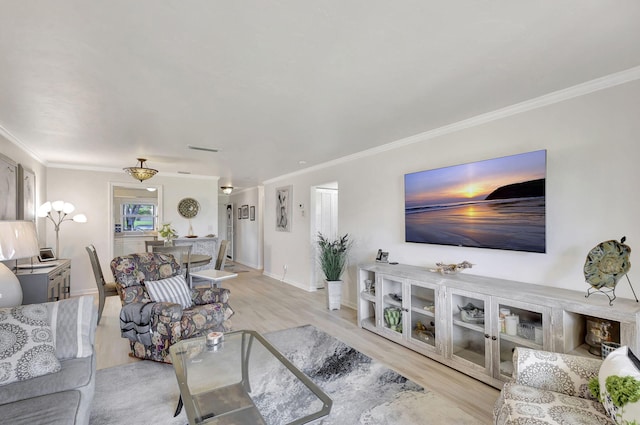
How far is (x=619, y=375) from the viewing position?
129cm

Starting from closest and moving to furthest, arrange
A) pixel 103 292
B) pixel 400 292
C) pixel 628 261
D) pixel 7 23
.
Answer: pixel 7 23 < pixel 628 261 < pixel 400 292 < pixel 103 292

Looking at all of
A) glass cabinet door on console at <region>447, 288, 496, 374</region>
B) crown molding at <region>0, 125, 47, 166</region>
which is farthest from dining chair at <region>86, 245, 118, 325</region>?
glass cabinet door on console at <region>447, 288, 496, 374</region>

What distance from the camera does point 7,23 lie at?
1485 mm

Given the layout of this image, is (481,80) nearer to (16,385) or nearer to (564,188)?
(564,188)

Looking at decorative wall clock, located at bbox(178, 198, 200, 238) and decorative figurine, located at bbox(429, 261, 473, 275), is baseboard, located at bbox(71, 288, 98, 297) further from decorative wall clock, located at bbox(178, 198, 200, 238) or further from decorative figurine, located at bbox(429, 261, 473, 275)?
decorative figurine, located at bbox(429, 261, 473, 275)

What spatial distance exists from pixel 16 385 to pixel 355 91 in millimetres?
2700

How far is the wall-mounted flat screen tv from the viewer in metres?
2.47

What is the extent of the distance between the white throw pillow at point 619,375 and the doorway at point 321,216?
441 cm

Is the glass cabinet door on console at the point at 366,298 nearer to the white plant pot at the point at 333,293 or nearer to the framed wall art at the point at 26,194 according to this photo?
the white plant pot at the point at 333,293

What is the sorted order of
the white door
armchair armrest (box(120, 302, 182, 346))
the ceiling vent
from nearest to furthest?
armchair armrest (box(120, 302, 182, 346)) → the ceiling vent → the white door

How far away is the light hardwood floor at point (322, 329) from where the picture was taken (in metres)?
2.36

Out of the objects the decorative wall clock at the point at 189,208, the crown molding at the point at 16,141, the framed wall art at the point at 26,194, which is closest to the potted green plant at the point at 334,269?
the decorative wall clock at the point at 189,208

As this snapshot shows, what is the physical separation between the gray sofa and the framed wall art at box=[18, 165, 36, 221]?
254 centimetres

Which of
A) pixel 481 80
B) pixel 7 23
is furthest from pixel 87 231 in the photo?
pixel 481 80
